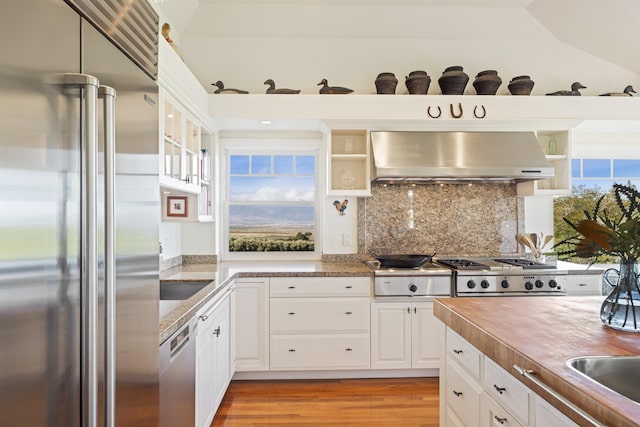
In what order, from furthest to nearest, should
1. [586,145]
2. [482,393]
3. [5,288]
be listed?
[586,145]
[482,393]
[5,288]

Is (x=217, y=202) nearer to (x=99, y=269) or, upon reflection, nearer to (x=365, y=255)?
(x=365, y=255)

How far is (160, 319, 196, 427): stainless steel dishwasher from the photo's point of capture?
172cm

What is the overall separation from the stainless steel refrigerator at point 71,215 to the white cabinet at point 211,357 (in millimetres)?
1057

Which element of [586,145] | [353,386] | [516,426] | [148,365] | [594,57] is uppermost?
[594,57]

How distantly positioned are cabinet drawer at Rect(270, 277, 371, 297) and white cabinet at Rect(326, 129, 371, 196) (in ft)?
2.97

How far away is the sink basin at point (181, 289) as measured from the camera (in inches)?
119

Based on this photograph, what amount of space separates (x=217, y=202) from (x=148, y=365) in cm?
280

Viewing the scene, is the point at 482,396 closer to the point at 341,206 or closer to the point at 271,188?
the point at 341,206

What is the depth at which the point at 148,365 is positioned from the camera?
4.42 feet

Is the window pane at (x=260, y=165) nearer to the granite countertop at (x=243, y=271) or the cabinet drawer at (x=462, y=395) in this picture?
the granite countertop at (x=243, y=271)

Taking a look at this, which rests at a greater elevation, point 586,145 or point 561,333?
Answer: point 586,145

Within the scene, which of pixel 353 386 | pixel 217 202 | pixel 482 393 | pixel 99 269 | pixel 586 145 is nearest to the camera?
pixel 99 269

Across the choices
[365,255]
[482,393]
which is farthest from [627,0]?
[482,393]

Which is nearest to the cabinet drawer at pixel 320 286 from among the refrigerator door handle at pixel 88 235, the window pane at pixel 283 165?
the window pane at pixel 283 165
